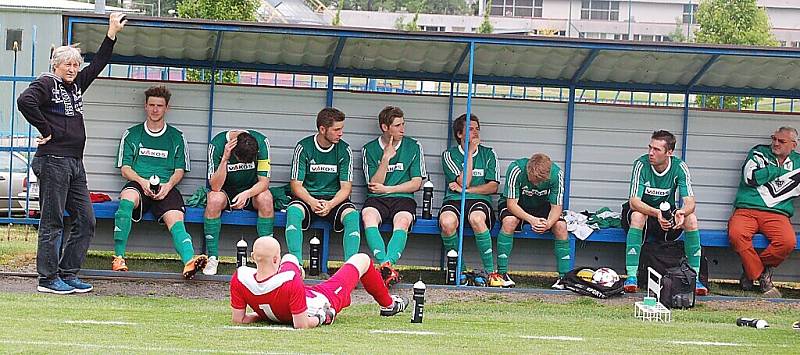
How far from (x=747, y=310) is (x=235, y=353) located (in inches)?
209

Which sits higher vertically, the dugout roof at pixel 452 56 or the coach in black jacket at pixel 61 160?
the dugout roof at pixel 452 56

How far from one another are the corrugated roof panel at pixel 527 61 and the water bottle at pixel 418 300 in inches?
136

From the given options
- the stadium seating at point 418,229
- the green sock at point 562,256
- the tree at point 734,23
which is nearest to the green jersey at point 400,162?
the stadium seating at point 418,229

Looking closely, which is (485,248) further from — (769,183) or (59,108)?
(59,108)

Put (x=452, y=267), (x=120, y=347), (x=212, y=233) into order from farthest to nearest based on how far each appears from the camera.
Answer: (x=212, y=233), (x=452, y=267), (x=120, y=347)

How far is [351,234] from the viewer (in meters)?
10.7

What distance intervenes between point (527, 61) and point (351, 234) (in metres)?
2.39

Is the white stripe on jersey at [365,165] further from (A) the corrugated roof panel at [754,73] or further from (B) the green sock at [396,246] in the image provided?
(A) the corrugated roof panel at [754,73]

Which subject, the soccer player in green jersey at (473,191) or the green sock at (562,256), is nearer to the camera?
the soccer player in green jersey at (473,191)

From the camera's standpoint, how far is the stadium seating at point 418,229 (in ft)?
36.4

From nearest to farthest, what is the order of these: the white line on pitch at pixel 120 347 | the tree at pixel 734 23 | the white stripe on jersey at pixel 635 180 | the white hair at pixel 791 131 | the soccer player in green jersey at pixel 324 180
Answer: the white line on pitch at pixel 120 347 < the soccer player in green jersey at pixel 324 180 < the white stripe on jersey at pixel 635 180 < the white hair at pixel 791 131 < the tree at pixel 734 23

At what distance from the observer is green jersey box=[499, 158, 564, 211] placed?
36.4 ft

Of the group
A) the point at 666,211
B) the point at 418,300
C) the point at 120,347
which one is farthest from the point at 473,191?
the point at 120,347

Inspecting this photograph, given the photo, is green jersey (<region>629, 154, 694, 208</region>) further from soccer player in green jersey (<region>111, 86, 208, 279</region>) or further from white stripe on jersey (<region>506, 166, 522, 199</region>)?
soccer player in green jersey (<region>111, 86, 208, 279</region>)
